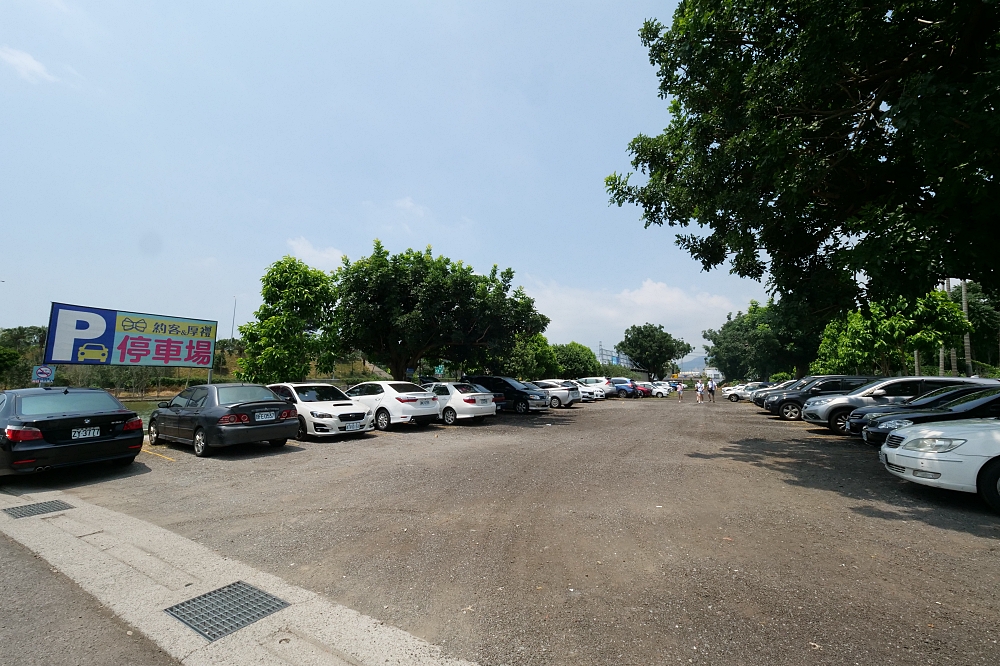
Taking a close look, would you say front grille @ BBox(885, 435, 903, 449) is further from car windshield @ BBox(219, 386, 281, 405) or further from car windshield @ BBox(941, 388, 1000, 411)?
car windshield @ BBox(219, 386, 281, 405)

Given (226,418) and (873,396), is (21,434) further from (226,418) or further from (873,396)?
(873,396)

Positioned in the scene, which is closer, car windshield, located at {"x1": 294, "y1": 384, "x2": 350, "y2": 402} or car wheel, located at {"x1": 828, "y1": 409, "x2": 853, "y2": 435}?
car windshield, located at {"x1": 294, "y1": 384, "x2": 350, "y2": 402}

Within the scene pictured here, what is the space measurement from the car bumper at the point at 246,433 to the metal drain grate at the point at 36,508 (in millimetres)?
2805

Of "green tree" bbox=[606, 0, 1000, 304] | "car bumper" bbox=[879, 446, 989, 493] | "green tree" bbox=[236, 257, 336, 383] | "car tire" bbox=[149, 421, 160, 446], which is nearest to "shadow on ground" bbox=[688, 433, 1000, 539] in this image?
"car bumper" bbox=[879, 446, 989, 493]

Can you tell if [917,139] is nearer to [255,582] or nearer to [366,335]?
[255,582]

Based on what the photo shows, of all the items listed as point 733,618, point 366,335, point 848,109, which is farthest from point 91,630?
point 366,335

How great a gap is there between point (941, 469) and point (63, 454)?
1170 centimetres

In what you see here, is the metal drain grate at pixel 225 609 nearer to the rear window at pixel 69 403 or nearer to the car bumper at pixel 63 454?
the car bumper at pixel 63 454

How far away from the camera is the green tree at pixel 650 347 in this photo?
224ft

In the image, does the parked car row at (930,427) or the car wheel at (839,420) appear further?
the car wheel at (839,420)

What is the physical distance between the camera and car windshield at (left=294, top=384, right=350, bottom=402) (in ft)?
38.6

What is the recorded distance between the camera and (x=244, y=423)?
902cm

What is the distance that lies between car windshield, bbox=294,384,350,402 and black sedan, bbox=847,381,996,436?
12.4 m

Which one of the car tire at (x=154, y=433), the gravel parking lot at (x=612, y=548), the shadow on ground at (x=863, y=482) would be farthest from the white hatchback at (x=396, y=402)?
the shadow on ground at (x=863, y=482)
